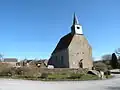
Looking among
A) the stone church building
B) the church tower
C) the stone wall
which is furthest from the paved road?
the church tower

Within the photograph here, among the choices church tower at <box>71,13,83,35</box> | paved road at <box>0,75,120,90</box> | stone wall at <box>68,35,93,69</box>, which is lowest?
paved road at <box>0,75,120,90</box>

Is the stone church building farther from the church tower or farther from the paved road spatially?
the paved road

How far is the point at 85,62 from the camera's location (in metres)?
54.3

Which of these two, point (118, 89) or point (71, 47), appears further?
point (71, 47)

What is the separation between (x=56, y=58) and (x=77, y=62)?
9.85 meters

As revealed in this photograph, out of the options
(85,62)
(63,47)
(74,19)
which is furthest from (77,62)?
(74,19)

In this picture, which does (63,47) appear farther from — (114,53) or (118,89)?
(118,89)

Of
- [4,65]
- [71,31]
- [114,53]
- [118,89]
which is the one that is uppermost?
[71,31]

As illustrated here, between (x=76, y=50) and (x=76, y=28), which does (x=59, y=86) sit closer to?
(x=76, y=50)

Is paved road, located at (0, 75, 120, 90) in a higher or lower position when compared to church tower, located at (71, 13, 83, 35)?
lower

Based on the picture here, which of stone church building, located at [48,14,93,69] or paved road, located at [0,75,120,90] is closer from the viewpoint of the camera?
paved road, located at [0,75,120,90]

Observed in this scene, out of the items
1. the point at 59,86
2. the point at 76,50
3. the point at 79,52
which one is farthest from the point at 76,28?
the point at 59,86

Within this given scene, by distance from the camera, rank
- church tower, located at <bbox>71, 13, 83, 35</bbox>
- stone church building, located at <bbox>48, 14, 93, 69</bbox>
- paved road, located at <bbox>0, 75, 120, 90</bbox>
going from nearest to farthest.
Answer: paved road, located at <bbox>0, 75, 120, 90</bbox> → stone church building, located at <bbox>48, 14, 93, 69</bbox> → church tower, located at <bbox>71, 13, 83, 35</bbox>

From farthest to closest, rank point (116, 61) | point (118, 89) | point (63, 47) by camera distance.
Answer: point (116, 61), point (63, 47), point (118, 89)
